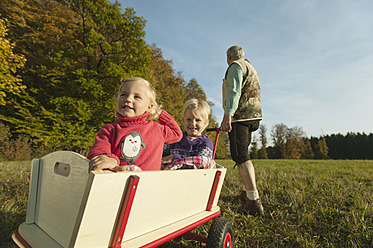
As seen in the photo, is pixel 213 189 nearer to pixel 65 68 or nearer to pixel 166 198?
pixel 166 198

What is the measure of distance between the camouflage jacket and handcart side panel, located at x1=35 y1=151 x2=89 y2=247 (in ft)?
7.96

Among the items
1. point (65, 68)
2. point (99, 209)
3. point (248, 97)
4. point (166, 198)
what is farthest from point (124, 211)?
point (65, 68)

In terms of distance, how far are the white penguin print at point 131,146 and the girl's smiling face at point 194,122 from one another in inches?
44.5

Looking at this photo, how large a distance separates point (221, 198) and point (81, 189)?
295 centimetres

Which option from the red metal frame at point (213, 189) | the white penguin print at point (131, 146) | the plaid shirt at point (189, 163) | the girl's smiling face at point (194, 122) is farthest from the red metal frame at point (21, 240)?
the girl's smiling face at point (194, 122)

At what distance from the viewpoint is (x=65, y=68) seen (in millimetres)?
11938

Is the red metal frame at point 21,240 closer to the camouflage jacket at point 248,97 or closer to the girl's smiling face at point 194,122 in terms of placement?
the girl's smiling face at point 194,122

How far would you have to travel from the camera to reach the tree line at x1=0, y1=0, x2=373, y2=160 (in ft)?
37.7

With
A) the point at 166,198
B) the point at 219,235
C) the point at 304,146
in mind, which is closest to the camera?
the point at 166,198

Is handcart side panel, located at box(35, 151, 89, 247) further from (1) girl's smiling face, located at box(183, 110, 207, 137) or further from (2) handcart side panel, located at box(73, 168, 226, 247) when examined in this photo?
(1) girl's smiling face, located at box(183, 110, 207, 137)

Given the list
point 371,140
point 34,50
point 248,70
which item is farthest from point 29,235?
point 371,140

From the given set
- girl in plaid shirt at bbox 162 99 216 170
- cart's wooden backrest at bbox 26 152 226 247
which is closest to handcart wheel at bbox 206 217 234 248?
cart's wooden backrest at bbox 26 152 226 247

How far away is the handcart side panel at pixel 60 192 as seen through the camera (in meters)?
1.02

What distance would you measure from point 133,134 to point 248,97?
6.98ft
